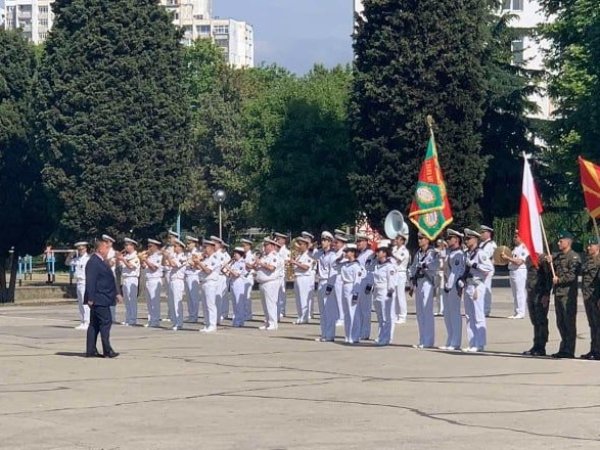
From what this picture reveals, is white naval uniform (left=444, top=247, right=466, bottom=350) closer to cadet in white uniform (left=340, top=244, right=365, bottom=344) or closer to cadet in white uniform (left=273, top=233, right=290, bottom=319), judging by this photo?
cadet in white uniform (left=340, top=244, right=365, bottom=344)

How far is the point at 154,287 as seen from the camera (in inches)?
1228

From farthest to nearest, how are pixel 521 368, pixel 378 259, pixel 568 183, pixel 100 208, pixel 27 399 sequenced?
1. pixel 568 183
2. pixel 100 208
3. pixel 378 259
4. pixel 521 368
5. pixel 27 399

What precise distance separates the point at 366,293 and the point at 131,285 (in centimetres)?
828

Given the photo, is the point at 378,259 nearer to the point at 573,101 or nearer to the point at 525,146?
the point at 573,101

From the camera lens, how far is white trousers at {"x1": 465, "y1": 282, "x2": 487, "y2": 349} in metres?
22.5

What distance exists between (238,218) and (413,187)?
31648 millimetres

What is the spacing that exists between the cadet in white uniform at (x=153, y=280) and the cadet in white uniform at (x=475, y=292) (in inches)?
391

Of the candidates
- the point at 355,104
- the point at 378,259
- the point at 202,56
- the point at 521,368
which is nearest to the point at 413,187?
the point at 355,104

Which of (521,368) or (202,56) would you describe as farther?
(202,56)

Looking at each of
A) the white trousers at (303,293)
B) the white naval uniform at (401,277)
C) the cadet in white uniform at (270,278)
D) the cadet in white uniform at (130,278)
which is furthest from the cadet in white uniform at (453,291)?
the cadet in white uniform at (130,278)

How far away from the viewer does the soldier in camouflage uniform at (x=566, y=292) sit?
68.6ft

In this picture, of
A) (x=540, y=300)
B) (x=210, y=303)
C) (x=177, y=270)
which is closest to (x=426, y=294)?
(x=540, y=300)

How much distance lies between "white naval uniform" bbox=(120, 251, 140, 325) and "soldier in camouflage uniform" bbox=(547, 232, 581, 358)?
12644 millimetres

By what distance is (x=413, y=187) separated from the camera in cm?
5094
